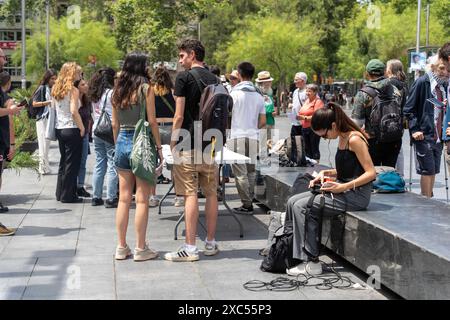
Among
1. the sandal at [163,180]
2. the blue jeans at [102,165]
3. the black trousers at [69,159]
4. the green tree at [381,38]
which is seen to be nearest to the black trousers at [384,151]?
the blue jeans at [102,165]

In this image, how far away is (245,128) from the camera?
9250 millimetres

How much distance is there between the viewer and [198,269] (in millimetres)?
6418

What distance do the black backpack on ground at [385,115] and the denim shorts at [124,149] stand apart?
10.6 feet

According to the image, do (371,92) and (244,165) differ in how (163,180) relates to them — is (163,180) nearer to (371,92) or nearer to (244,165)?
(244,165)

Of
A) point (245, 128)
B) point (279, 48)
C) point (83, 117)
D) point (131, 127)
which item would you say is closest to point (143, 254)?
point (131, 127)

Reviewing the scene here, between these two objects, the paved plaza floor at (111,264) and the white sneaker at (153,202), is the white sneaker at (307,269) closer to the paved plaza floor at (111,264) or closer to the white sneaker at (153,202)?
the paved plaza floor at (111,264)

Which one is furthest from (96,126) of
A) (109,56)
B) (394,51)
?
(109,56)

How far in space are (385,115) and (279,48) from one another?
147 feet

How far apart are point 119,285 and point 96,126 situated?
4.07 m

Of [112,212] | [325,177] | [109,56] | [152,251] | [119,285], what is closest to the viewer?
[119,285]

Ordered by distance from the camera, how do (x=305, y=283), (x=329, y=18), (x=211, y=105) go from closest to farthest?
1. (x=305, y=283)
2. (x=211, y=105)
3. (x=329, y=18)

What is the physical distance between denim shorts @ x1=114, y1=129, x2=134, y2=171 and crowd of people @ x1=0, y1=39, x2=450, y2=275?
0.4 inches

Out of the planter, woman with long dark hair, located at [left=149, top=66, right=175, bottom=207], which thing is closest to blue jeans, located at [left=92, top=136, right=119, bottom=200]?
woman with long dark hair, located at [left=149, top=66, right=175, bottom=207]

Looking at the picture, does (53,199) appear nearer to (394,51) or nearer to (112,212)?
(112,212)
